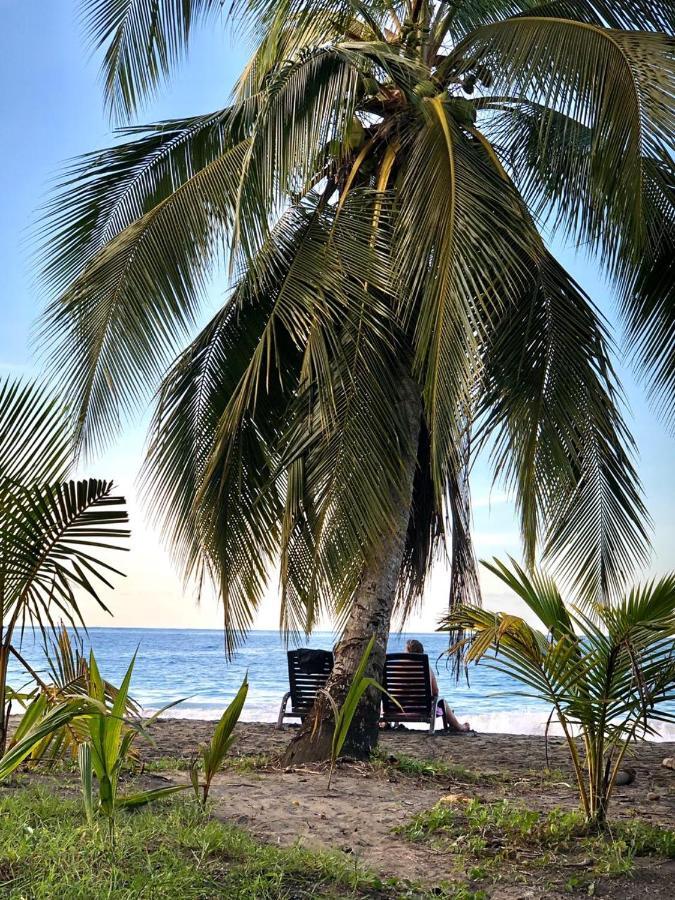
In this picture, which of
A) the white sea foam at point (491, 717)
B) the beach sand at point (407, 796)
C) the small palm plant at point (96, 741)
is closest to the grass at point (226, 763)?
the beach sand at point (407, 796)

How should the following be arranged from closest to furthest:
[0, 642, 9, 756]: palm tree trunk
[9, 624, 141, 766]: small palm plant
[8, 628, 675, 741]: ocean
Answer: [0, 642, 9, 756]: palm tree trunk
[9, 624, 141, 766]: small palm plant
[8, 628, 675, 741]: ocean

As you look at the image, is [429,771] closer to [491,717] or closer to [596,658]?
[596,658]

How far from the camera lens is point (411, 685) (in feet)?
26.0

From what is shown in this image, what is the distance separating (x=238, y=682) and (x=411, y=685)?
71.5 feet

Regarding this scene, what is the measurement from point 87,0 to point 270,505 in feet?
15.6

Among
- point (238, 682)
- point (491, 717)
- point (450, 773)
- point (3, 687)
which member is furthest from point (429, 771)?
point (238, 682)

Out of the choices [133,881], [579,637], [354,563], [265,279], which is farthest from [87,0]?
[133,881]

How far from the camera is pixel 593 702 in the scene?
3900 mm

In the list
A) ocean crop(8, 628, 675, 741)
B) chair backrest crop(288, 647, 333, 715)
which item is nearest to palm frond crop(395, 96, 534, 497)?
chair backrest crop(288, 647, 333, 715)

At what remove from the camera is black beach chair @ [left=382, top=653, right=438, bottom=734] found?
784cm

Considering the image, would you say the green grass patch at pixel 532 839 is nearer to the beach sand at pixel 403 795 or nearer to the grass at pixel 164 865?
the beach sand at pixel 403 795

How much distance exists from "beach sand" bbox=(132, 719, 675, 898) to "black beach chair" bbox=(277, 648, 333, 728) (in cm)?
41

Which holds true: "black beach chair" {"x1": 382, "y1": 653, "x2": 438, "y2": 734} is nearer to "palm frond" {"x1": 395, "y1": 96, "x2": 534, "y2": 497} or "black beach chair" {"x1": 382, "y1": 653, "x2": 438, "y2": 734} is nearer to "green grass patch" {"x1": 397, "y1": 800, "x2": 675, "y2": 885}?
"palm frond" {"x1": 395, "y1": 96, "x2": 534, "y2": 497}

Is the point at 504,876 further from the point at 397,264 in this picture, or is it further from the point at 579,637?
the point at 397,264
